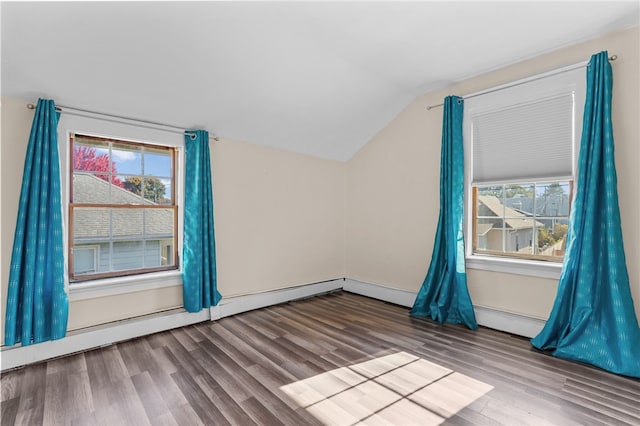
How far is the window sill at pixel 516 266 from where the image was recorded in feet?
9.70

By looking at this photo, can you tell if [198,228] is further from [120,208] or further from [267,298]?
[267,298]

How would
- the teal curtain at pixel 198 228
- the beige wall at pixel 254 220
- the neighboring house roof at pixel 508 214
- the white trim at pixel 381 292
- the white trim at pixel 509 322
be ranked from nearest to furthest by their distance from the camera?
the beige wall at pixel 254 220 < the white trim at pixel 509 322 < the neighboring house roof at pixel 508 214 < the teal curtain at pixel 198 228 < the white trim at pixel 381 292

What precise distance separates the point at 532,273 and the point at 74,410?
3948mm

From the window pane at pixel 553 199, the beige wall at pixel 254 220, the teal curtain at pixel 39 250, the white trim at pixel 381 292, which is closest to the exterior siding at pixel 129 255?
the beige wall at pixel 254 220

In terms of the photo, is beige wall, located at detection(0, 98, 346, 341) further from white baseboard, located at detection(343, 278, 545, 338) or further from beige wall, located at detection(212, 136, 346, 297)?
white baseboard, located at detection(343, 278, 545, 338)

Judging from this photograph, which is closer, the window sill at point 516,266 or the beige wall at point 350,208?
the beige wall at point 350,208

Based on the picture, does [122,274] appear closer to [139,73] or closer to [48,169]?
[48,169]

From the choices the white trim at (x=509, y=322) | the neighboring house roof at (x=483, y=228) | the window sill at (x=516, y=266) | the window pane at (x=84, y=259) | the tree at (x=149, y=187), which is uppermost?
the tree at (x=149, y=187)

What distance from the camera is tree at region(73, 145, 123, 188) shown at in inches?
115

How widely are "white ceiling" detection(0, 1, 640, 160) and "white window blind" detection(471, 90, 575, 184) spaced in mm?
519

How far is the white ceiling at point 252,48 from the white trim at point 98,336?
2062 mm

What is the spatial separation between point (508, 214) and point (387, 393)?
93.0 inches

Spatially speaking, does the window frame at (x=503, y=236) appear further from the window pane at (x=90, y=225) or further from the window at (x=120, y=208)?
the window pane at (x=90, y=225)

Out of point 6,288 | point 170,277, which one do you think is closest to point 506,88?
point 170,277
